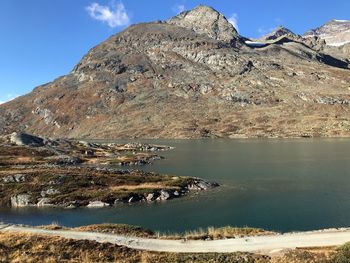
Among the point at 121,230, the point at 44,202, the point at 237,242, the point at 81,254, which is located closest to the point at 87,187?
the point at 44,202

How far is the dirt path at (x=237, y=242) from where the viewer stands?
38.9 meters

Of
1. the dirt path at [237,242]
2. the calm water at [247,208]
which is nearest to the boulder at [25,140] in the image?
the calm water at [247,208]

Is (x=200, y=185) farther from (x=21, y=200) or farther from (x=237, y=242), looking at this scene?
(x=237, y=242)

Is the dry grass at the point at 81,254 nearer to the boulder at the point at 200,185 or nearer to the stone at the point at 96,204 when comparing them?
the stone at the point at 96,204

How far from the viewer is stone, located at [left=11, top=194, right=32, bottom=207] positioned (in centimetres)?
8412

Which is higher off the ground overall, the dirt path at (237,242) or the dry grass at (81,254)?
the dry grass at (81,254)

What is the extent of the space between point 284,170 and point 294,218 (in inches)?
2382

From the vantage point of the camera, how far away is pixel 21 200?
8494 centimetres

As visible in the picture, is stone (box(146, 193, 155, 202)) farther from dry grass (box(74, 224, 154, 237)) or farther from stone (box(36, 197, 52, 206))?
dry grass (box(74, 224, 154, 237))

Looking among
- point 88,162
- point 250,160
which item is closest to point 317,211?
point 250,160

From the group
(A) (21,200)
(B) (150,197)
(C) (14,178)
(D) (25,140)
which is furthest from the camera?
(D) (25,140)

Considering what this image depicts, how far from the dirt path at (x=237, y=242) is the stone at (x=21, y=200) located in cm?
4300

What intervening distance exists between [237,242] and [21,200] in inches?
2272

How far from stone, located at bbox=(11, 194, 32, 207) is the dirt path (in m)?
43.0
